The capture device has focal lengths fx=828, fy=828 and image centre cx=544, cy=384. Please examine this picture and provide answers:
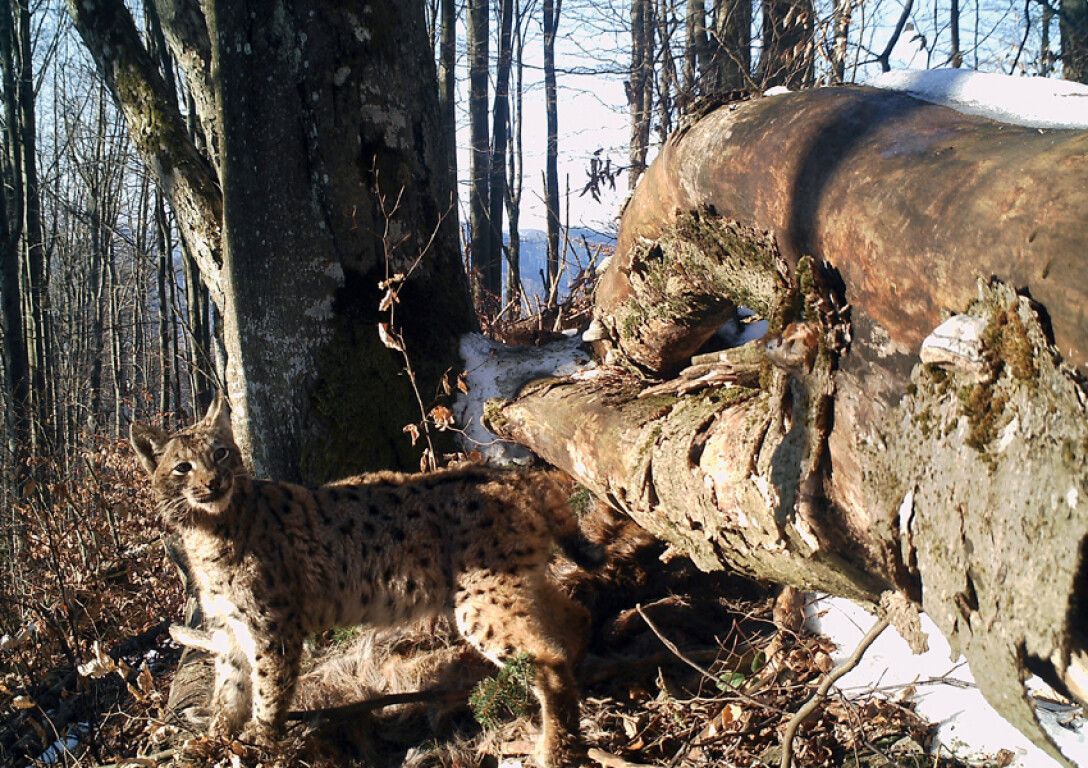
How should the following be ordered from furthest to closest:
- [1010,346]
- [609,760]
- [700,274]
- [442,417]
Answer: [442,417]
[700,274]
[609,760]
[1010,346]

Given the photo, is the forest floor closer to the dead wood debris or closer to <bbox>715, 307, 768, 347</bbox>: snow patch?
the dead wood debris

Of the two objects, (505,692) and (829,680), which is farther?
(505,692)

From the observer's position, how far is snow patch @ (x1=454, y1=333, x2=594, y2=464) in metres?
5.14

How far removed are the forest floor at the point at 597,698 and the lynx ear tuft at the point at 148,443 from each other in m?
1.02

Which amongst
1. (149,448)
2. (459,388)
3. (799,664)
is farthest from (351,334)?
(799,664)

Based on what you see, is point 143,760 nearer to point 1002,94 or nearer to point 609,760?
point 609,760

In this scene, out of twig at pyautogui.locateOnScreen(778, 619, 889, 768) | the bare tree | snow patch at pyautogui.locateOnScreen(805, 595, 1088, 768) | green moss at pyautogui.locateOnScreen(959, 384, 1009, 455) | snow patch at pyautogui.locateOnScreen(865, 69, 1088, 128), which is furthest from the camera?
the bare tree

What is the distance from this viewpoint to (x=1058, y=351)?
1588 millimetres

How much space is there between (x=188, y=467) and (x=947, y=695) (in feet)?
11.7

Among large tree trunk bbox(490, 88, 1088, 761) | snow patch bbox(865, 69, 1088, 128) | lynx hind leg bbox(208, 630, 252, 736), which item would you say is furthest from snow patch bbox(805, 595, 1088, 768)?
lynx hind leg bbox(208, 630, 252, 736)

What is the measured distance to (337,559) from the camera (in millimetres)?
4297

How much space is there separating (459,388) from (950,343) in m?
3.47

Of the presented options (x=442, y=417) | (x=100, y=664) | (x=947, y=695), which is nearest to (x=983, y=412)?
(x=947, y=695)

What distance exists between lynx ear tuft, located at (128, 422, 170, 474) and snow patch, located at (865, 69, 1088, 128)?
365 centimetres
